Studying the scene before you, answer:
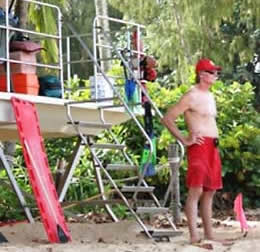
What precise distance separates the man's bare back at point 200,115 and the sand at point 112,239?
1085 millimetres

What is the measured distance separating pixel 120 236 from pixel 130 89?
1.72m

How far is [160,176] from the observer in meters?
13.7

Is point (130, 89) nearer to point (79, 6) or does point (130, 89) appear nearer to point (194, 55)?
point (194, 55)

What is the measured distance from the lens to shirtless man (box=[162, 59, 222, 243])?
26.7 ft

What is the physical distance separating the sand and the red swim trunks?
0.59 metres

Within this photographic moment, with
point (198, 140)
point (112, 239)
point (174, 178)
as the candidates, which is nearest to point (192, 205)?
point (198, 140)

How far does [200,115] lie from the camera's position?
824cm

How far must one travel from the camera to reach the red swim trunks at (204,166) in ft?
26.7

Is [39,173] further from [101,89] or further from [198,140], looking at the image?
[101,89]

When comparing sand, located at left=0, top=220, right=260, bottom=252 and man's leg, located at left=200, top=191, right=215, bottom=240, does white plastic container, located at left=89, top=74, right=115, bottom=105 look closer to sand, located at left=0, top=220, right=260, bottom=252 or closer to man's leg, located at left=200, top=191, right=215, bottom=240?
sand, located at left=0, top=220, right=260, bottom=252

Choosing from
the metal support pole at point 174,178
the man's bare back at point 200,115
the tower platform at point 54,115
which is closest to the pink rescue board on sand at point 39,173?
the tower platform at point 54,115

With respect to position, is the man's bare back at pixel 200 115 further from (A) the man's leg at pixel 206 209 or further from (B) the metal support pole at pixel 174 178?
(B) the metal support pole at pixel 174 178

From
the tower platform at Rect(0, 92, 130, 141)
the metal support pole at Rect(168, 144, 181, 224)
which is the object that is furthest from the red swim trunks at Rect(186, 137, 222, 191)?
the metal support pole at Rect(168, 144, 181, 224)

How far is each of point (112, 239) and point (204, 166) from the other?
165cm
